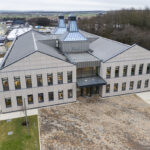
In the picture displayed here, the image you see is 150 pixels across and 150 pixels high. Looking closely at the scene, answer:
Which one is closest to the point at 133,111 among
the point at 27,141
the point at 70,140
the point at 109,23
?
the point at 70,140

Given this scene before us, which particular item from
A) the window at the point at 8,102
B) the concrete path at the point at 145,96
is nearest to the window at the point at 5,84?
the window at the point at 8,102

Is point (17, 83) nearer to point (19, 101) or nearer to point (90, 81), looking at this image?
point (19, 101)

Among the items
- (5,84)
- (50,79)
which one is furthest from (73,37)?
(5,84)

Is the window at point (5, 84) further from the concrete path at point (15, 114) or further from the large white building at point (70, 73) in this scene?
the concrete path at point (15, 114)

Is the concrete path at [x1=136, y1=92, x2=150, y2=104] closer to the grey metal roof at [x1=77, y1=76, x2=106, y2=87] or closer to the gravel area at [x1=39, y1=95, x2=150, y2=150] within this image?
the gravel area at [x1=39, y1=95, x2=150, y2=150]

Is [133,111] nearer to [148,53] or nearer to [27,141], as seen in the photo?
[148,53]

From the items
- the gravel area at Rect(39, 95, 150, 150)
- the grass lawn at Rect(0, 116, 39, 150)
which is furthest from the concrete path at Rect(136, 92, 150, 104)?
the grass lawn at Rect(0, 116, 39, 150)
